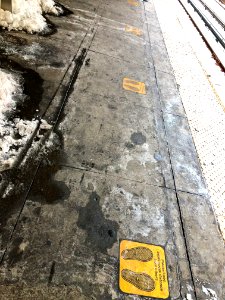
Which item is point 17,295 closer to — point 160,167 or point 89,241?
point 89,241

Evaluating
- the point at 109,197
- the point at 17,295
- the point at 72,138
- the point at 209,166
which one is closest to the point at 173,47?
the point at 209,166

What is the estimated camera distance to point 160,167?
2943 mm

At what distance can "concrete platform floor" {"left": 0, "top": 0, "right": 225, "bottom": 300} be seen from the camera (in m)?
1.92

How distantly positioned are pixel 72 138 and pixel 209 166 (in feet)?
5.60

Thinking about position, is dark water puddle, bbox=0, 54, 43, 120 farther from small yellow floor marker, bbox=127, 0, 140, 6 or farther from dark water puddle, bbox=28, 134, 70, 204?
small yellow floor marker, bbox=127, 0, 140, 6

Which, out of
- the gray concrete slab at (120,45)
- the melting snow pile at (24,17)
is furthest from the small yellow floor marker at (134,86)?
the melting snow pile at (24,17)

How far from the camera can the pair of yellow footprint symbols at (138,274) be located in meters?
1.98

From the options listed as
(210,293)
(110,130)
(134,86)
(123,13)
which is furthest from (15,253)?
(123,13)

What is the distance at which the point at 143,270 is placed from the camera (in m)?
2.06

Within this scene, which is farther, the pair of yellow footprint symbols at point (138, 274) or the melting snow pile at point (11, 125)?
the melting snow pile at point (11, 125)

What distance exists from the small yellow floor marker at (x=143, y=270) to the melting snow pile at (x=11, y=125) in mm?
1330

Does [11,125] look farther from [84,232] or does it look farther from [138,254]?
[138,254]

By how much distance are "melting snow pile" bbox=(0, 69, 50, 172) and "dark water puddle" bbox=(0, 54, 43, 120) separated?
0.06m

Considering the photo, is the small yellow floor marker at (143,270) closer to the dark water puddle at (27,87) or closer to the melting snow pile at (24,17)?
the dark water puddle at (27,87)
